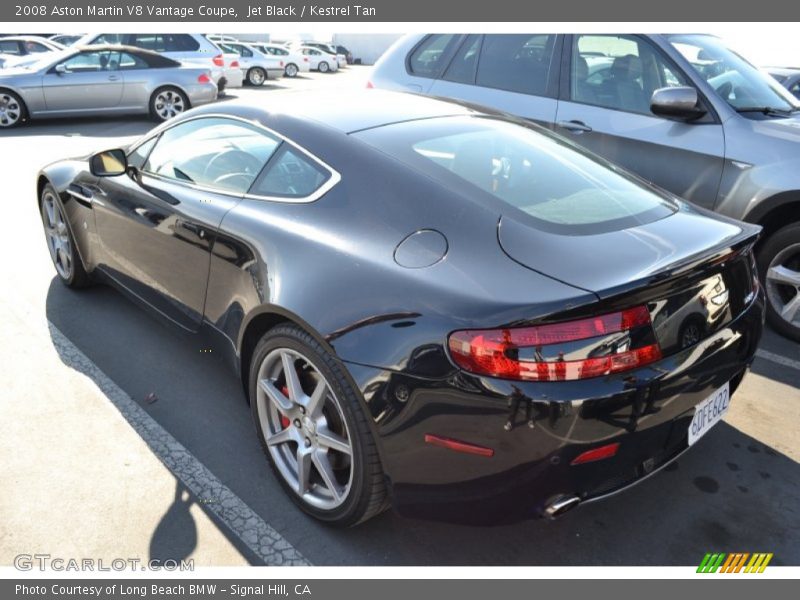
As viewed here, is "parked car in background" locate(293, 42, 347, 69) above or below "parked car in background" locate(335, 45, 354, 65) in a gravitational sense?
above

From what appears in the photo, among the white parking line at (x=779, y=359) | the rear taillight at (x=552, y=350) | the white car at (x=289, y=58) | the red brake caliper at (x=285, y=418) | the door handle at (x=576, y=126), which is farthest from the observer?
the white car at (x=289, y=58)

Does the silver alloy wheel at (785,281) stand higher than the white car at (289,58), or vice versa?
the silver alloy wheel at (785,281)

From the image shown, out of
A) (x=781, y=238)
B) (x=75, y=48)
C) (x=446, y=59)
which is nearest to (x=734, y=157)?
(x=781, y=238)

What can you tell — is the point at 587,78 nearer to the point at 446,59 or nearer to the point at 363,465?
the point at 446,59

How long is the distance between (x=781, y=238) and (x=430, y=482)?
300cm

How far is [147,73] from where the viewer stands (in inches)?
491

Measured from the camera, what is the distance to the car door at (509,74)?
487 centimetres

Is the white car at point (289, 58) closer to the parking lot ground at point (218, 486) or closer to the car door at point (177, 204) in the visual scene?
the car door at point (177, 204)

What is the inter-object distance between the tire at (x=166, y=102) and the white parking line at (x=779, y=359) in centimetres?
1146

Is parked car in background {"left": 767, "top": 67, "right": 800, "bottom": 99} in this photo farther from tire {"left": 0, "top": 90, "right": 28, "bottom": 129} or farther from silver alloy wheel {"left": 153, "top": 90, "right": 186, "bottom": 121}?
tire {"left": 0, "top": 90, "right": 28, "bottom": 129}

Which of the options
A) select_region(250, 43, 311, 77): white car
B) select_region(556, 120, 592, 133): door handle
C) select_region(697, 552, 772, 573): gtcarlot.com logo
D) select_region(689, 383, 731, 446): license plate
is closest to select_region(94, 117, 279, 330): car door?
select_region(689, 383, 731, 446): license plate

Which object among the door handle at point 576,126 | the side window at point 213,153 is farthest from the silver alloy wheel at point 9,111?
the door handle at point 576,126

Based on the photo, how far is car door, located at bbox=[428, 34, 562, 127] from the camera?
4.87 meters

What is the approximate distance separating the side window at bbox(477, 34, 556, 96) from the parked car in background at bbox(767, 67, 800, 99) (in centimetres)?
690
